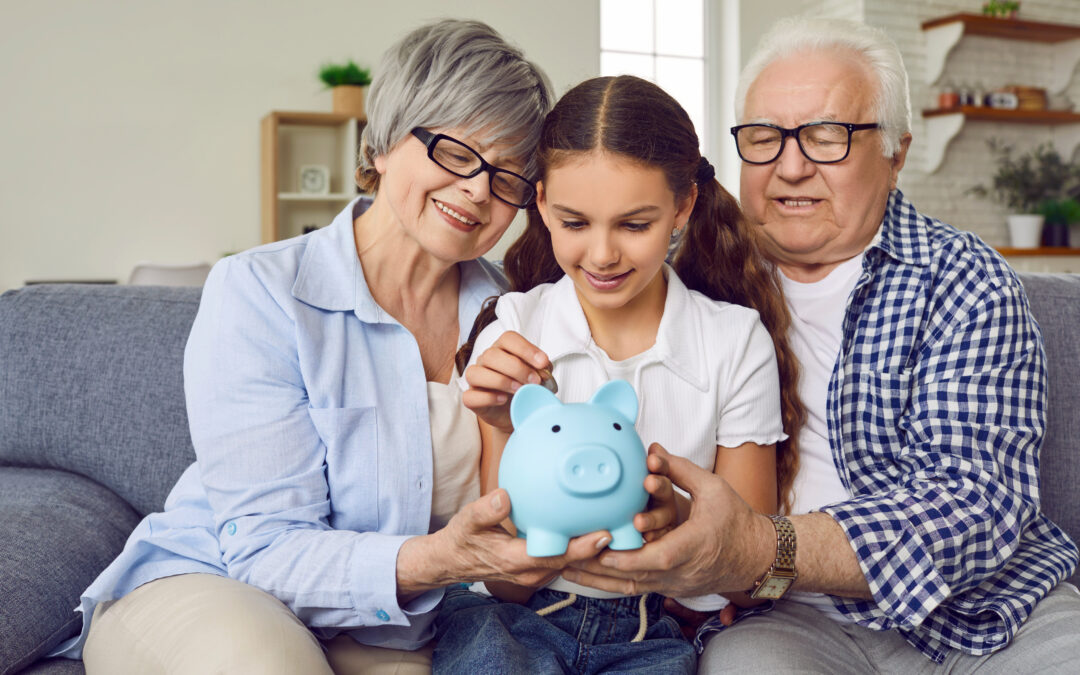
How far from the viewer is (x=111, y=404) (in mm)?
1813

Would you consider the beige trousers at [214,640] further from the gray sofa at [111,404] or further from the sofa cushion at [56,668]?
the gray sofa at [111,404]

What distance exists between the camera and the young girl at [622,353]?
1268 millimetres

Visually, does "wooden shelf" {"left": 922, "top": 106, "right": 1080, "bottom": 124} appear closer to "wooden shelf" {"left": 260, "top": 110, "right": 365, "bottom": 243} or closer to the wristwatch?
"wooden shelf" {"left": 260, "top": 110, "right": 365, "bottom": 243}

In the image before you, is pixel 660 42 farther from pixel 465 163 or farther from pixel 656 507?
pixel 656 507

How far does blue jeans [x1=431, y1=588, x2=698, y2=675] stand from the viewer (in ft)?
4.25

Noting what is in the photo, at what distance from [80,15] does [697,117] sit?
4.14 m

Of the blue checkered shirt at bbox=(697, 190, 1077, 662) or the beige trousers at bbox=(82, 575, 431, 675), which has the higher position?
the blue checkered shirt at bbox=(697, 190, 1077, 662)

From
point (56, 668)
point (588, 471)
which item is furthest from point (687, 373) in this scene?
point (56, 668)

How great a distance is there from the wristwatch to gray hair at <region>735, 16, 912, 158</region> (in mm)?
706

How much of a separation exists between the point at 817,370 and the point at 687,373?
1.08 ft

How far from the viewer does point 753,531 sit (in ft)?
4.04

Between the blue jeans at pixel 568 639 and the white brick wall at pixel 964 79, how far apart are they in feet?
18.4

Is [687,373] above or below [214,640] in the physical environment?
above

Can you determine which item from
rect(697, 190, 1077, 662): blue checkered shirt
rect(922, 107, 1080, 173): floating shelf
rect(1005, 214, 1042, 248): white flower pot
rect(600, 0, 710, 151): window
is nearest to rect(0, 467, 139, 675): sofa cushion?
rect(697, 190, 1077, 662): blue checkered shirt
